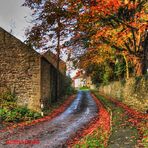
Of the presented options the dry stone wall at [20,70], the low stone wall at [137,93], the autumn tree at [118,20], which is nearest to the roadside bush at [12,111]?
the dry stone wall at [20,70]

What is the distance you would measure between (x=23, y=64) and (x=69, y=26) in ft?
16.0

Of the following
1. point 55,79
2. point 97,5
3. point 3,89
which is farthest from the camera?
point 55,79

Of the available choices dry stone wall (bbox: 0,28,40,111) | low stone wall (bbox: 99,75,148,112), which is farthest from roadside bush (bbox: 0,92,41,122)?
low stone wall (bbox: 99,75,148,112)

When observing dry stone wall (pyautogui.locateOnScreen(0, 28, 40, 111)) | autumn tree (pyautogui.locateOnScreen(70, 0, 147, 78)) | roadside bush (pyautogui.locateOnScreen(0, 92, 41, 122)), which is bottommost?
roadside bush (pyautogui.locateOnScreen(0, 92, 41, 122))

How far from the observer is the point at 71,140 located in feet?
44.4

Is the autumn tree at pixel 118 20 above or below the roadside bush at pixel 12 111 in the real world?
above

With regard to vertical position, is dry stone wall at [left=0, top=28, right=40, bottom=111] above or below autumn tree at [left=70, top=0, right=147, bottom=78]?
below

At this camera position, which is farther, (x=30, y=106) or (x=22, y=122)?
(x=30, y=106)

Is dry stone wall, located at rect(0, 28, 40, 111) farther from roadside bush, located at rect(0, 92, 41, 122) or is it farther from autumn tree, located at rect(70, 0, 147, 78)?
autumn tree, located at rect(70, 0, 147, 78)

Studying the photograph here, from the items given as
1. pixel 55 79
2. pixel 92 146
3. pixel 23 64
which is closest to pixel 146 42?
pixel 23 64

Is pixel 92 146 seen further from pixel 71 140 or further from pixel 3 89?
pixel 3 89

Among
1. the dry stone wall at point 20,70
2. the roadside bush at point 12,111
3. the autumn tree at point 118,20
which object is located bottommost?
the roadside bush at point 12,111

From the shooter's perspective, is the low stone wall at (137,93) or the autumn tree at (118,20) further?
the low stone wall at (137,93)

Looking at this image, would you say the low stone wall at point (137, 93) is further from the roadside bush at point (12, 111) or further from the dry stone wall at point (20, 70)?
the dry stone wall at point (20, 70)
